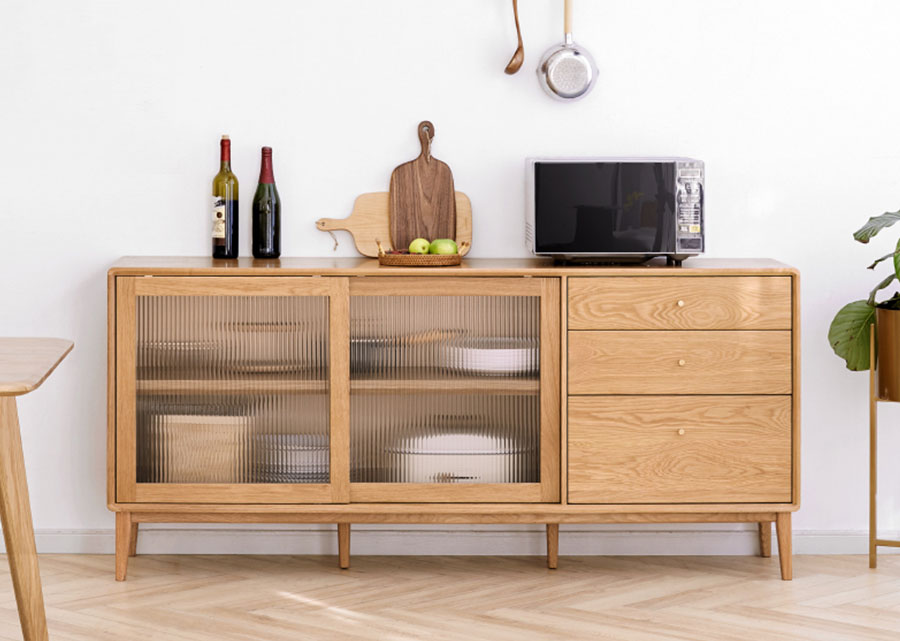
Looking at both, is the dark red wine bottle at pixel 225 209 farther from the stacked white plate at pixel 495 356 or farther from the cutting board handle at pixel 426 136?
the stacked white plate at pixel 495 356

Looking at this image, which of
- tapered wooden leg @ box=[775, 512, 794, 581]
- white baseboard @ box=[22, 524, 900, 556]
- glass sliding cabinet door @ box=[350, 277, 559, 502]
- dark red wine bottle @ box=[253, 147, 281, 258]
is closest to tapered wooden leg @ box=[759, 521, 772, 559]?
white baseboard @ box=[22, 524, 900, 556]

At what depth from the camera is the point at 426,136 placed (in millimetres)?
3088

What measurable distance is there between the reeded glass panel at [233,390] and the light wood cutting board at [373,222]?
39 cm

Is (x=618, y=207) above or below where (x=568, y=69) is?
below

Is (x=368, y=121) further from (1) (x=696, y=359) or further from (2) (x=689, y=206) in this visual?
(1) (x=696, y=359)

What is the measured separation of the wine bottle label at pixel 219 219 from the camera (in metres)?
3.00

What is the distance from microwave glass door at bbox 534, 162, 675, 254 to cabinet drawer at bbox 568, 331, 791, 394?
0.84 ft

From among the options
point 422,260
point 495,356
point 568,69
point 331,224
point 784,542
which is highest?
point 568,69

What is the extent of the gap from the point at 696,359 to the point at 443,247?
→ 75 centimetres

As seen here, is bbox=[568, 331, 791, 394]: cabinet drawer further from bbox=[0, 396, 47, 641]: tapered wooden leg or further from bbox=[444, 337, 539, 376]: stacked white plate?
bbox=[0, 396, 47, 641]: tapered wooden leg

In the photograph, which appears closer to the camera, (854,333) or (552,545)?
(854,333)

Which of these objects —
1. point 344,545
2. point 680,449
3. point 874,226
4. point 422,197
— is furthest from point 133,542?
point 874,226

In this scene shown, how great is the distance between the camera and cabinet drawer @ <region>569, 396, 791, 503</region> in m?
2.76

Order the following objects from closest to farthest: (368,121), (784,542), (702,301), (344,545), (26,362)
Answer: (26,362), (702,301), (784,542), (344,545), (368,121)
